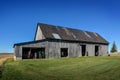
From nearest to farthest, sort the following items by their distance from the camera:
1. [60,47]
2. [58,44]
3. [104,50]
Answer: [58,44] < [60,47] < [104,50]

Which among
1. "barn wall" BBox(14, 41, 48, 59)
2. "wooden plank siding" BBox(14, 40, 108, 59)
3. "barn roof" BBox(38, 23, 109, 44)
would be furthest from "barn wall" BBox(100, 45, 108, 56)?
"barn wall" BBox(14, 41, 48, 59)

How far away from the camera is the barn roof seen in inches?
1486

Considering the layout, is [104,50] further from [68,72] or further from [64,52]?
[68,72]

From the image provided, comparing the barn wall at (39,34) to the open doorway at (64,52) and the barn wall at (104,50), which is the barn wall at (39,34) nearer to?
the open doorway at (64,52)

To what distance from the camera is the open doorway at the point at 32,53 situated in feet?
115

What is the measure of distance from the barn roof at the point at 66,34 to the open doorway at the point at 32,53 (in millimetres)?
3095

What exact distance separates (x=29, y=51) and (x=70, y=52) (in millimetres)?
9158

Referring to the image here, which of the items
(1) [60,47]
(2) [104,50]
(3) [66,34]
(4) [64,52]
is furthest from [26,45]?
(2) [104,50]

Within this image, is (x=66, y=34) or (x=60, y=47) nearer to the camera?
(x=60, y=47)

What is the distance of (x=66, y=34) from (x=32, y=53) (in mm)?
9055

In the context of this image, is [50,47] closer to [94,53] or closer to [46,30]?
[46,30]

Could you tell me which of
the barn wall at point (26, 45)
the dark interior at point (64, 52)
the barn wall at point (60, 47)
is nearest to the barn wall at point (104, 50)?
the barn wall at point (60, 47)

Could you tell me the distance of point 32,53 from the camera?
36.2 meters

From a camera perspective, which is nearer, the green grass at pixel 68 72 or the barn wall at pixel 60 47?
the green grass at pixel 68 72
